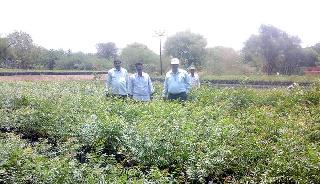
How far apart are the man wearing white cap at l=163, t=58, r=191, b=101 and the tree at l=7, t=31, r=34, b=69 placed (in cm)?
3724

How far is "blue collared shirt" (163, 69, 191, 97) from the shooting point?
10.2 m

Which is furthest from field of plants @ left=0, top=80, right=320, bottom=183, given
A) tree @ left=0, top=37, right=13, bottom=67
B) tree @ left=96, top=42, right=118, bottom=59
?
tree @ left=96, top=42, right=118, bottom=59

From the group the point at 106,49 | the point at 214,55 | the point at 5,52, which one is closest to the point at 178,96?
the point at 5,52

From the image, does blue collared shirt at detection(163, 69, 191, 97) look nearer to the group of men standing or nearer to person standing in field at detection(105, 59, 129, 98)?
the group of men standing

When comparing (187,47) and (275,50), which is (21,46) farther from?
(275,50)

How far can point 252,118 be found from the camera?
299 inches

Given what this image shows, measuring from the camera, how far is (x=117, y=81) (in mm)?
10305

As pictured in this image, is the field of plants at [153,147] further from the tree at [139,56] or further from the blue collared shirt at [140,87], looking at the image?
the tree at [139,56]

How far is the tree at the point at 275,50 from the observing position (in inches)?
1746

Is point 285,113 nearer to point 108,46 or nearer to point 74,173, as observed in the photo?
point 74,173

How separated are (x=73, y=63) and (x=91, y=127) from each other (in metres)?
48.2

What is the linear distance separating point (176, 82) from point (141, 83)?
2.87 ft

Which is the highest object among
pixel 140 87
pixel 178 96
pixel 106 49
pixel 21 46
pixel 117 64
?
pixel 106 49

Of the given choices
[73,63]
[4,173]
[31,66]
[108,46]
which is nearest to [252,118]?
[4,173]
